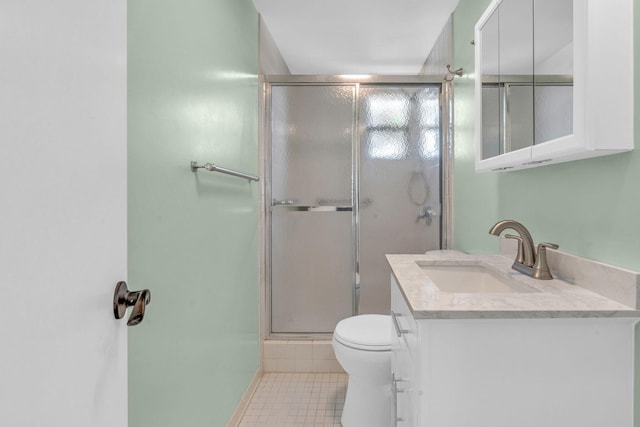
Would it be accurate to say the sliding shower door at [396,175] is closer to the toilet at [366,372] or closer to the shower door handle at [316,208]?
the shower door handle at [316,208]

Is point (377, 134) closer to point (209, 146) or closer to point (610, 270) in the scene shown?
point (209, 146)

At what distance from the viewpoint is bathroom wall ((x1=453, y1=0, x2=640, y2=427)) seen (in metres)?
0.88

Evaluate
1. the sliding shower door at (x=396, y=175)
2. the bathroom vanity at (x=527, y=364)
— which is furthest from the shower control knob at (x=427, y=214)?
the bathroom vanity at (x=527, y=364)

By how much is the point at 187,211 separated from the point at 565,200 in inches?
49.3

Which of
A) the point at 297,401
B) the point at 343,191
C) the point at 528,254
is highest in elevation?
the point at 343,191

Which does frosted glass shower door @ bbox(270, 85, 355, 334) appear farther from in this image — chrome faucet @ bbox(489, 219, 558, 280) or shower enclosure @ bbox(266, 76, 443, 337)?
chrome faucet @ bbox(489, 219, 558, 280)

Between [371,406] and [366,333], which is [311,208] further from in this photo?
[371,406]

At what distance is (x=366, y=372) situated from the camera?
1659mm

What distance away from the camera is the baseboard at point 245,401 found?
5.67 feet

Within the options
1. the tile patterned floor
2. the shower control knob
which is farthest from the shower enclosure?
the tile patterned floor

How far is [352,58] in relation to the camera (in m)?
3.01

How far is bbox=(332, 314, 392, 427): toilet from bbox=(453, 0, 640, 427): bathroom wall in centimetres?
71
